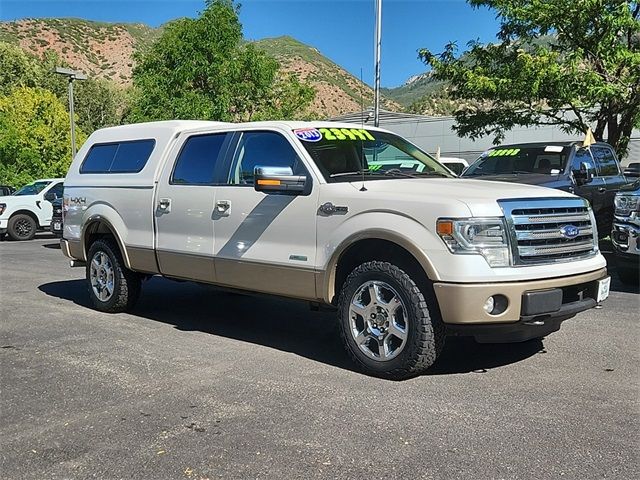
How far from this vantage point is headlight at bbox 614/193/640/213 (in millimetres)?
7419

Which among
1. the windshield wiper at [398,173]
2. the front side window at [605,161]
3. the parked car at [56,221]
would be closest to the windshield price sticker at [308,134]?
the windshield wiper at [398,173]

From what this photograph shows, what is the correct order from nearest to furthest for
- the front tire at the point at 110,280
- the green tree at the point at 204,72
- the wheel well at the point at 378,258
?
the wheel well at the point at 378,258
the front tire at the point at 110,280
the green tree at the point at 204,72

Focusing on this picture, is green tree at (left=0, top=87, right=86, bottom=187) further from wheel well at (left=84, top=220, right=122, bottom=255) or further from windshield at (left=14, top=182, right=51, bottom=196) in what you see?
wheel well at (left=84, top=220, right=122, bottom=255)

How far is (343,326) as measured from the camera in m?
4.75

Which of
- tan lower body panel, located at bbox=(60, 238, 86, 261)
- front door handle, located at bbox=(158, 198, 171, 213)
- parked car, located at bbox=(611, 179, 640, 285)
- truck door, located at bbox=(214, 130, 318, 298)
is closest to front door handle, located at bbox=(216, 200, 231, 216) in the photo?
truck door, located at bbox=(214, 130, 318, 298)

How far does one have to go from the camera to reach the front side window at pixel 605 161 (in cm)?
1054

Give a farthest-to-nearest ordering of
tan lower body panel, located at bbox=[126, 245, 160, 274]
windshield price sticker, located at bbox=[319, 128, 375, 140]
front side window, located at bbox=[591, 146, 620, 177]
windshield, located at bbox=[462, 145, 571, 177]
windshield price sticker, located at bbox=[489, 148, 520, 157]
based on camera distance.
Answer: front side window, located at bbox=[591, 146, 620, 177]
windshield price sticker, located at bbox=[489, 148, 520, 157]
windshield, located at bbox=[462, 145, 571, 177]
tan lower body panel, located at bbox=[126, 245, 160, 274]
windshield price sticker, located at bbox=[319, 128, 375, 140]

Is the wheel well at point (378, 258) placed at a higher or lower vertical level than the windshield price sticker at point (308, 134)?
lower

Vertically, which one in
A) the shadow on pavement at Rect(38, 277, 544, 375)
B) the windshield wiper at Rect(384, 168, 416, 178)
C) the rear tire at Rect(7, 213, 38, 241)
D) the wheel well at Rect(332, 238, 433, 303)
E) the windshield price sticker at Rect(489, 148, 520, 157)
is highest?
the windshield price sticker at Rect(489, 148, 520, 157)

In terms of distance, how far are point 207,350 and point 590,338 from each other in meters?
3.39

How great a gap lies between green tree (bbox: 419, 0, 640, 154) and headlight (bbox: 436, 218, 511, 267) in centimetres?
813

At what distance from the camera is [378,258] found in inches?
186

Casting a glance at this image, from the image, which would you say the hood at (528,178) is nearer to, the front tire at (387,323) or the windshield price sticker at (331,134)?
the windshield price sticker at (331,134)

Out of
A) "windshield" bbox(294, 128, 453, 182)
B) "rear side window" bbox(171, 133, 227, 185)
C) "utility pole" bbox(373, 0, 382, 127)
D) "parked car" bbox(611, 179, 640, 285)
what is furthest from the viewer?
"utility pole" bbox(373, 0, 382, 127)
